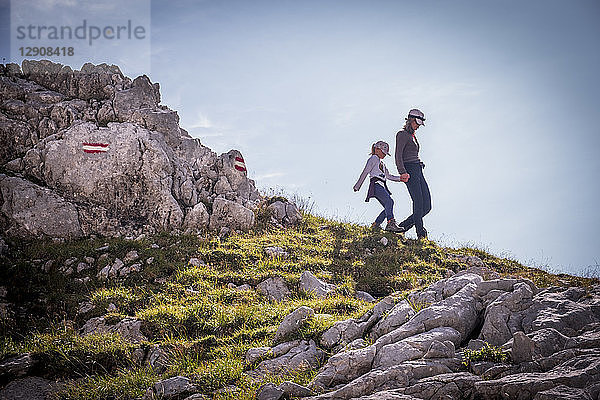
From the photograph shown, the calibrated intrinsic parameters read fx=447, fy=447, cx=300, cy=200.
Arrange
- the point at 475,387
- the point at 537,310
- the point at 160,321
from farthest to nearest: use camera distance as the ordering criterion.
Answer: the point at 160,321 < the point at 537,310 < the point at 475,387

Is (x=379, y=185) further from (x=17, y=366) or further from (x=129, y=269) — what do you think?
(x=17, y=366)

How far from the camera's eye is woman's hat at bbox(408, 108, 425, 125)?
18.2m

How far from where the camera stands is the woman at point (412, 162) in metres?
18.2

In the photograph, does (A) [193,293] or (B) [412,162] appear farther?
(B) [412,162]

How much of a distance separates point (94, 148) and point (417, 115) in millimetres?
13144

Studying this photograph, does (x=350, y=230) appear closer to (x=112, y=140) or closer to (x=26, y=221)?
(x=112, y=140)

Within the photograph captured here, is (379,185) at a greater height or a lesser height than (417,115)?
lesser

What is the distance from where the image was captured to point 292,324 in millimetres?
9773

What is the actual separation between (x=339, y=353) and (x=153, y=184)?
482 inches

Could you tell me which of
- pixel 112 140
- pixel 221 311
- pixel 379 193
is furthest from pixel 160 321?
pixel 379 193

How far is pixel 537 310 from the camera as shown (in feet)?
25.7

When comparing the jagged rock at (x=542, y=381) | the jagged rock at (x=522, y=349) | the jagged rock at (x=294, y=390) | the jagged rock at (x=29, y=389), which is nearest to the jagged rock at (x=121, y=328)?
the jagged rock at (x=29, y=389)

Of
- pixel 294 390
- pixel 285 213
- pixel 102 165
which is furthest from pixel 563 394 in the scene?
pixel 102 165

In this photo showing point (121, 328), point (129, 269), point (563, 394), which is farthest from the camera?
point (129, 269)
